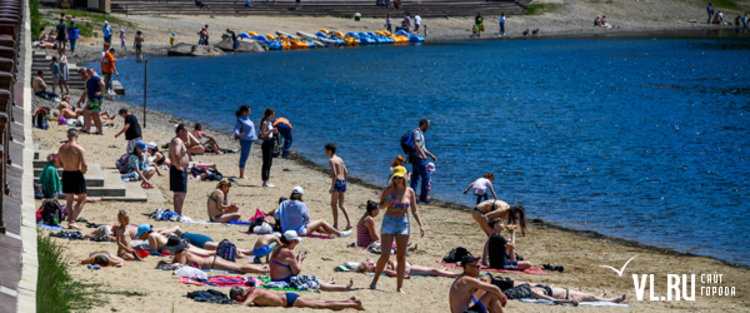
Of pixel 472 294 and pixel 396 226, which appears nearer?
pixel 472 294

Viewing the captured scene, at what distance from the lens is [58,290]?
839cm

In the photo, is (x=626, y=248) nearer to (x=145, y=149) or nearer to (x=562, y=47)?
(x=145, y=149)

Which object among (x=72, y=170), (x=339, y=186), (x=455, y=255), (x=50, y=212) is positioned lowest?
(x=455, y=255)

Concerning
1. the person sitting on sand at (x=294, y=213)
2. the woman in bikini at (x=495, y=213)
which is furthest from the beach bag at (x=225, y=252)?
the woman in bikini at (x=495, y=213)

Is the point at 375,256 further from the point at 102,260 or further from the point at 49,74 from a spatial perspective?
the point at 49,74

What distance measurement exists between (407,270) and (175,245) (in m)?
3.55

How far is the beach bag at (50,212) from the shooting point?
541 inches

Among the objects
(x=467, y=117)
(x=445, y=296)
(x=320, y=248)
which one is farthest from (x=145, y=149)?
(x=467, y=117)

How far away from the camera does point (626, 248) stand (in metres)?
17.0

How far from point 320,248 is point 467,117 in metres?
24.6

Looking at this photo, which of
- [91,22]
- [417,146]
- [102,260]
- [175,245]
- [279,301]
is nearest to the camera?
[279,301]

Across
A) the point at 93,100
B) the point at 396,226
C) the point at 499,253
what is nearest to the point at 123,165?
the point at 93,100

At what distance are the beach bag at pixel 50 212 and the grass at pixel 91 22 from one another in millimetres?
39991

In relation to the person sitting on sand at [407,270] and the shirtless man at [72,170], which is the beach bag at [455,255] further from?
the shirtless man at [72,170]
